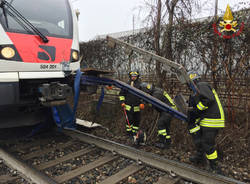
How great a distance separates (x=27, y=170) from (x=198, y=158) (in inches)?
110

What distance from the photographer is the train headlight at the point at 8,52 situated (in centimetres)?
312

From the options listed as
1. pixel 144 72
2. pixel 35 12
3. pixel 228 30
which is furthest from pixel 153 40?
pixel 35 12

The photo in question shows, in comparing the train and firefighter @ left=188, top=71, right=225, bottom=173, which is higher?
the train

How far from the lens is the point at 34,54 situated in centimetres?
340

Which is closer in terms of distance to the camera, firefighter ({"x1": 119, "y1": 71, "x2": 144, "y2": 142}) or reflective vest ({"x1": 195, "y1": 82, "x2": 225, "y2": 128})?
reflective vest ({"x1": 195, "y1": 82, "x2": 225, "y2": 128})

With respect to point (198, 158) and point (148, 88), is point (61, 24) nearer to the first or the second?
point (148, 88)

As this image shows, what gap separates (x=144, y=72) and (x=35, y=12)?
11.6 feet

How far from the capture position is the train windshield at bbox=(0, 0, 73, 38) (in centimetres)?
330

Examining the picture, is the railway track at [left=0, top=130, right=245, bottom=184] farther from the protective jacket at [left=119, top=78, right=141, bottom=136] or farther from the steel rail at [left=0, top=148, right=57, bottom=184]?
the protective jacket at [left=119, top=78, right=141, bottom=136]

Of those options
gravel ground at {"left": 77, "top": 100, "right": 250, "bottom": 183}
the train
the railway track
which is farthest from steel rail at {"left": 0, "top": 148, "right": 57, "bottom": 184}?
gravel ground at {"left": 77, "top": 100, "right": 250, "bottom": 183}

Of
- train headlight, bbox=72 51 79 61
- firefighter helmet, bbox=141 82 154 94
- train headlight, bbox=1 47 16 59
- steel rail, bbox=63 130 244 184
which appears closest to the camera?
steel rail, bbox=63 130 244 184

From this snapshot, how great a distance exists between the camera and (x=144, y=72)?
6.18m

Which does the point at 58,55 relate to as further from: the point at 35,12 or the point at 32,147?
the point at 32,147

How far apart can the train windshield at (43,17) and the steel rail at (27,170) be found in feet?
7.20
